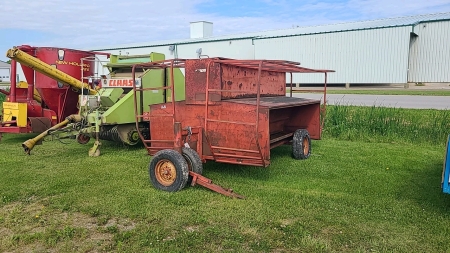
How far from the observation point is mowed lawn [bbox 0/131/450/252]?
3.75 m

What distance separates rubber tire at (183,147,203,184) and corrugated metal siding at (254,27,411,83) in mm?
23055

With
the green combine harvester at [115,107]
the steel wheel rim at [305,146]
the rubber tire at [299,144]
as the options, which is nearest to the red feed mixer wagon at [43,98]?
the green combine harvester at [115,107]

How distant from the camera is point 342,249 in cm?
361

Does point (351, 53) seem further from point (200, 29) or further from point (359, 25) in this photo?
point (200, 29)

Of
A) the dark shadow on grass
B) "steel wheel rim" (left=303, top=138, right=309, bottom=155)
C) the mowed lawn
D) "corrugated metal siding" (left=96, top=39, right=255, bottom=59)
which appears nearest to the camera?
the mowed lawn

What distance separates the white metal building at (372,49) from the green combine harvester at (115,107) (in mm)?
15884

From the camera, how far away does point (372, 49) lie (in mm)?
26109

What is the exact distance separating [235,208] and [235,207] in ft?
0.07

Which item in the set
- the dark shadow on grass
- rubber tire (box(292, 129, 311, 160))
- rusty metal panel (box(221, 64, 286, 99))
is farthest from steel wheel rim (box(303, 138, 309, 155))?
the dark shadow on grass

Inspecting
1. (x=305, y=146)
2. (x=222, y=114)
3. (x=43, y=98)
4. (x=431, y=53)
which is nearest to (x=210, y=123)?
(x=222, y=114)

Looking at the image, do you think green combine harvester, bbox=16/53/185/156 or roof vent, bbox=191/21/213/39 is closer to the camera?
green combine harvester, bbox=16/53/185/156

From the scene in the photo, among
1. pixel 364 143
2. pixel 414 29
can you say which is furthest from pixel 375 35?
pixel 364 143

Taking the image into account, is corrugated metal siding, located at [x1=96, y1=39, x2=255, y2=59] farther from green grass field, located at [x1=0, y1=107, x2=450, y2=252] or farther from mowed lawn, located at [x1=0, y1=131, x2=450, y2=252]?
mowed lawn, located at [x1=0, y1=131, x2=450, y2=252]

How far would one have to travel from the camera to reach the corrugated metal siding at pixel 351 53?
989 inches
